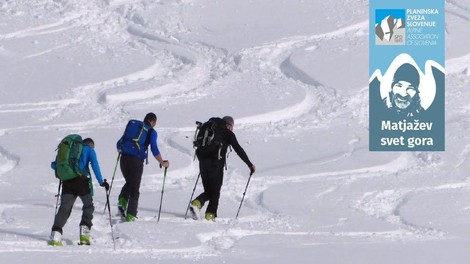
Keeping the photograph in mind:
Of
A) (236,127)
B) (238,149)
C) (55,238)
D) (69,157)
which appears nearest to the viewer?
(55,238)

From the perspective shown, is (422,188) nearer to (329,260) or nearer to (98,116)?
(329,260)

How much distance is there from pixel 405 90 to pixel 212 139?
9270 mm

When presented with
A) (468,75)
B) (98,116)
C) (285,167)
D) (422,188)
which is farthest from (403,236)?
(468,75)

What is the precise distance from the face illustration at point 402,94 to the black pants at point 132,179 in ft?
31.0

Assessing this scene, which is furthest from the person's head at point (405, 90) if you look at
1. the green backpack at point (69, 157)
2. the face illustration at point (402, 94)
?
the green backpack at point (69, 157)

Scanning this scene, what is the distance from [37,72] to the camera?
23.0 meters

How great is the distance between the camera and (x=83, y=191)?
1138 cm

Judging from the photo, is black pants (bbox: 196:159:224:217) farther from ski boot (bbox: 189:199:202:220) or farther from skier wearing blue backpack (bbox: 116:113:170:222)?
skier wearing blue backpack (bbox: 116:113:170:222)

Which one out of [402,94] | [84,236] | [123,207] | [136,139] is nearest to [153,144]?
[136,139]

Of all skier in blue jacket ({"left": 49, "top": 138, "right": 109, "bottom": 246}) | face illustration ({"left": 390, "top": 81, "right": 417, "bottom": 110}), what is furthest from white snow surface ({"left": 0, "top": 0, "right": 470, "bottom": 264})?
face illustration ({"left": 390, "top": 81, "right": 417, "bottom": 110})

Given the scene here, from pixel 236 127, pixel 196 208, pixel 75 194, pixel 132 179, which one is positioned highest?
pixel 236 127

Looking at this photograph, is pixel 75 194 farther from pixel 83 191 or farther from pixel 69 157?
pixel 69 157

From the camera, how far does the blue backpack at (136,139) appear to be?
1284 centimetres

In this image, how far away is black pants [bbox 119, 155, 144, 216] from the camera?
1285 cm
